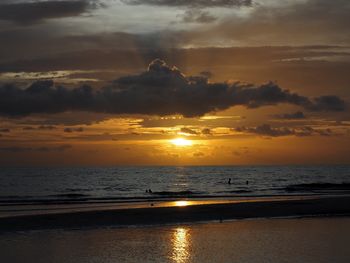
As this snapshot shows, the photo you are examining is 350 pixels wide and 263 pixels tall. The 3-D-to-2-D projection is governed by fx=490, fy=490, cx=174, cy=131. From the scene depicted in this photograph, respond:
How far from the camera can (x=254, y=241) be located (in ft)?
84.7

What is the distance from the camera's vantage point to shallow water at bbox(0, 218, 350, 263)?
71.4 feet

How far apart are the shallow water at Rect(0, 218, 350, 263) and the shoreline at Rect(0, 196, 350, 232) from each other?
2.86 meters

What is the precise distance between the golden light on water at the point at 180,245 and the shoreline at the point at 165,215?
5.02 m

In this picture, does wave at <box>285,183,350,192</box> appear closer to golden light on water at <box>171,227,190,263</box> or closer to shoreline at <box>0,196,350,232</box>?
shoreline at <box>0,196,350,232</box>

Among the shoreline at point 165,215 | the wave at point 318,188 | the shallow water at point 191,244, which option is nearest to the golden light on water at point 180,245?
the shallow water at point 191,244

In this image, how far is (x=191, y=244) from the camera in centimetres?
2509

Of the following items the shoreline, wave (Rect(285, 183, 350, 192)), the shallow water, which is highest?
the shallow water

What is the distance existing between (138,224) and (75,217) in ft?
19.8

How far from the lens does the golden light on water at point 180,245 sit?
21562 mm

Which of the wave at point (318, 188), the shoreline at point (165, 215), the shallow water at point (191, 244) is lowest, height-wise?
the wave at point (318, 188)

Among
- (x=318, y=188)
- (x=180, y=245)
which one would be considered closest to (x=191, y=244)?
(x=180, y=245)

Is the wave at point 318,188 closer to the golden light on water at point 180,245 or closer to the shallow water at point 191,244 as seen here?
the shallow water at point 191,244

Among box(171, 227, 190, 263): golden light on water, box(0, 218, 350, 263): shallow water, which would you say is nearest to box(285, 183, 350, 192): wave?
box(0, 218, 350, 263): shallow water

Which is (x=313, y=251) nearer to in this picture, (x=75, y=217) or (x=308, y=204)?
(x=75, y=217)
